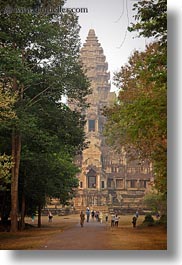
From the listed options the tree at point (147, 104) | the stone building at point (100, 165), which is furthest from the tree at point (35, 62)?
the tree at point (147, 104)

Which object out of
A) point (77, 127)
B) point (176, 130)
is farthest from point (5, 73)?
point (176, 130)

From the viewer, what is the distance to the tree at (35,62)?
7.29 metres

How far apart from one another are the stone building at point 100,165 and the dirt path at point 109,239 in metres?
0.33

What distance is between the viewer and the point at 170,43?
6.97 metres

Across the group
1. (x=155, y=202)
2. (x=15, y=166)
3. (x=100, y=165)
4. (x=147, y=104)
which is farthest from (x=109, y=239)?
(x=147, y=104)

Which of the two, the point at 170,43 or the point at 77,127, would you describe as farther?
the point at 77,127

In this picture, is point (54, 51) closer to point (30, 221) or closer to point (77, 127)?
point (77, 127)

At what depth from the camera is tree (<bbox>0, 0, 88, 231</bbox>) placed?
7.29m

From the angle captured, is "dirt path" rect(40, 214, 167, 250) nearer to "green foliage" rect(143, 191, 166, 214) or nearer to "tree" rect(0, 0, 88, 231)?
"green foliage" rect(143, 191, 166, 214)

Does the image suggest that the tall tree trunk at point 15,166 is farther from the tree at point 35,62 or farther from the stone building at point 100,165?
the stone building at point 100,165

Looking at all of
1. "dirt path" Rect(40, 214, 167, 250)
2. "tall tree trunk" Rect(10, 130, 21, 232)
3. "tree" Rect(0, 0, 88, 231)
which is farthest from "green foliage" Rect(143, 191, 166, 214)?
"tall tree trunk" Rect(10, 130, 21, 232)

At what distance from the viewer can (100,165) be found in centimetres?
741

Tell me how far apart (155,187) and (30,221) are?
159cm

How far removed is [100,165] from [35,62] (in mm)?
1547
